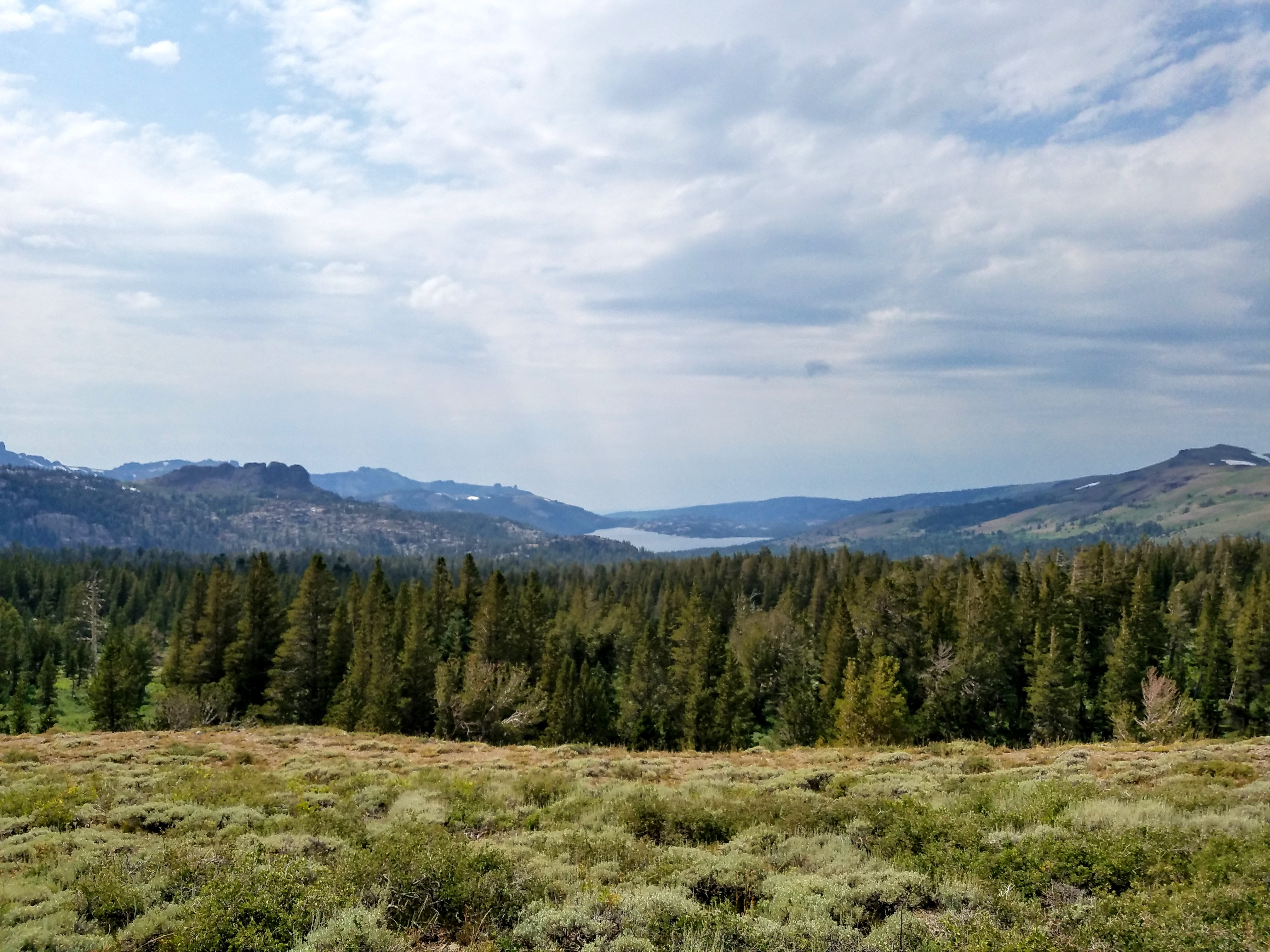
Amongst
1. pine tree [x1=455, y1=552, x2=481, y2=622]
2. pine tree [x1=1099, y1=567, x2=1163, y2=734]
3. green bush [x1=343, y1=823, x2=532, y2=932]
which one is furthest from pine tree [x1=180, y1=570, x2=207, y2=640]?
pine tree [x1=1099, y1=567, x2=1163, y2=734]

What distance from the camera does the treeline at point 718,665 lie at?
52594mm

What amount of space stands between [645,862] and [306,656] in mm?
54818

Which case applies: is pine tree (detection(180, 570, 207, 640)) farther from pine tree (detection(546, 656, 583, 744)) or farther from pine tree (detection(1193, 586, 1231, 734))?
pine tree (detection(1193, 586, 1231, 734))

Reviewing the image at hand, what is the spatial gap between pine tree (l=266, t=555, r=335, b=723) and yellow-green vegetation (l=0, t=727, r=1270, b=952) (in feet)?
126

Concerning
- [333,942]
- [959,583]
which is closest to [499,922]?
[333,942]

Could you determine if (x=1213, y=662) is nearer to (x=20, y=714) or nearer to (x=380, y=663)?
(x=380, y=663)

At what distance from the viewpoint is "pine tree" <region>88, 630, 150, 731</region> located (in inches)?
2137

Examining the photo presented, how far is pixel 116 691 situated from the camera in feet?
180

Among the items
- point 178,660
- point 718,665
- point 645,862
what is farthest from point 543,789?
point 178,660

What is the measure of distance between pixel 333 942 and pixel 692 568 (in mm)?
139382

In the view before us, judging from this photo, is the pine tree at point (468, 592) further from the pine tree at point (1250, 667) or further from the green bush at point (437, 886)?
the pine tree at point (1250, 667)

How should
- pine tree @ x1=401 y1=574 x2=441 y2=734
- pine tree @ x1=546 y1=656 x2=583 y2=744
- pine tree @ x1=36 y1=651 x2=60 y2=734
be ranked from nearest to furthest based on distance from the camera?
pine tree @ x1=546 y1=656 x2=583 y2=744 < pine tree @ x1=401 y1=574 x2=441 y2=734 < pine tree @ x1=36 y1=651 x2=60 y2=734

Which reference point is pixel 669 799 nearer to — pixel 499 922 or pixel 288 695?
pixel 499 922

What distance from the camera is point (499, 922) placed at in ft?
34.5
